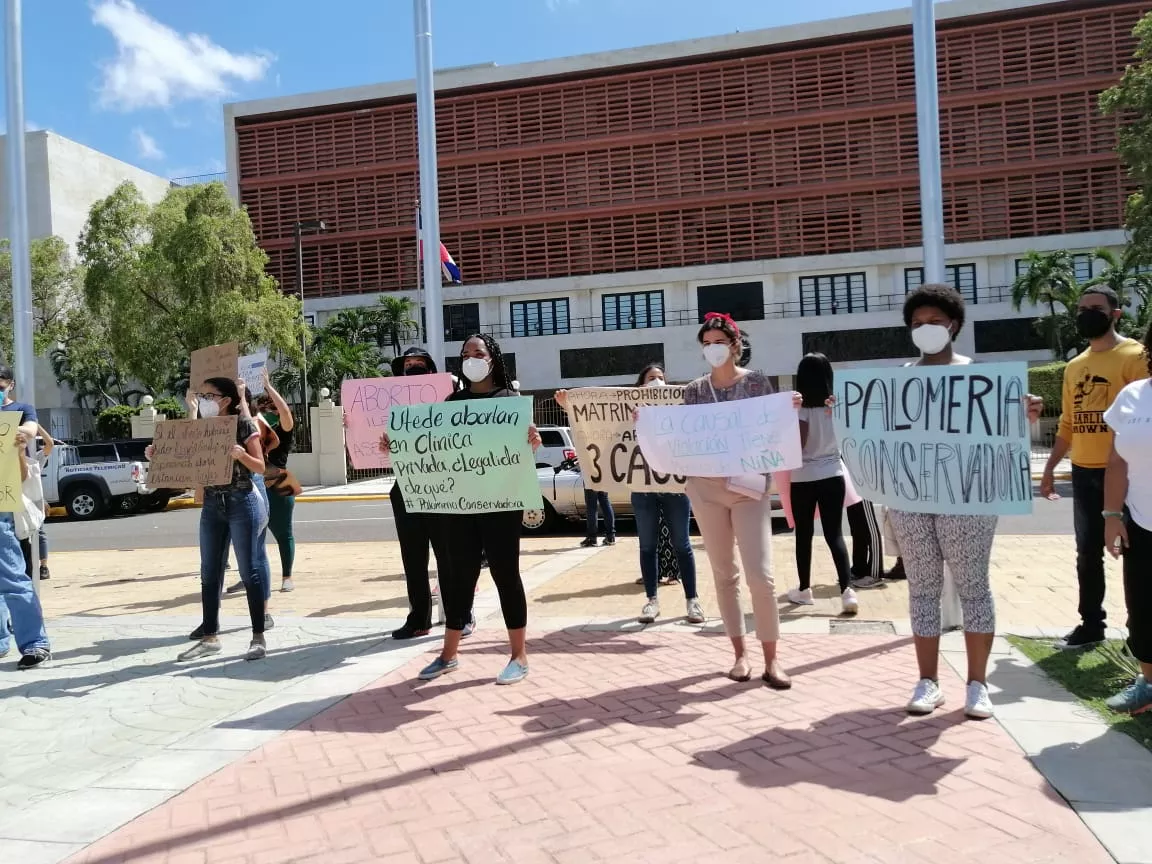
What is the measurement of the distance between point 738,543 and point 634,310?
37.3 meters

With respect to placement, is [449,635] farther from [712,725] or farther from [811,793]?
[811,793]

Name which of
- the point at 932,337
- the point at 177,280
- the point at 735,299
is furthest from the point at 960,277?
the point at 932,337

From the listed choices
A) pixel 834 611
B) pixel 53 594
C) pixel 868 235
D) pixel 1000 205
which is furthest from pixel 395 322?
pixel 834 611

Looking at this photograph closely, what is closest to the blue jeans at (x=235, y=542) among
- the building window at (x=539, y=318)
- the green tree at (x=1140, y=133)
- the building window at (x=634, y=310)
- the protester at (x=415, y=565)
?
the protester at (x=415, y=565)

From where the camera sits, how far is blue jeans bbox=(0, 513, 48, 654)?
5672mm

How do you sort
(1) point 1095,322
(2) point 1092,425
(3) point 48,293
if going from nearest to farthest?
(1) point 1095,322
(2) point 1092,425
(3) point 48,293

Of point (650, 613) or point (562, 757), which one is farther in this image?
point (650, 613)

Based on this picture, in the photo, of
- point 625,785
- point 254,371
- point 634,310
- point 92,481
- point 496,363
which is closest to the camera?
point 625,785

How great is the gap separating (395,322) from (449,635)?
1413 inches

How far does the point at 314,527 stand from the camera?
50.8ft

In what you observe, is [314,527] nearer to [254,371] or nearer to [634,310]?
[254,371]

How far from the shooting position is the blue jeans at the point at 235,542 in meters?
5.78

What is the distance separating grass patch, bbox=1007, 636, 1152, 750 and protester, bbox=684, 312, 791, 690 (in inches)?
55.5

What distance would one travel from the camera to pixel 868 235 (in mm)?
39062
